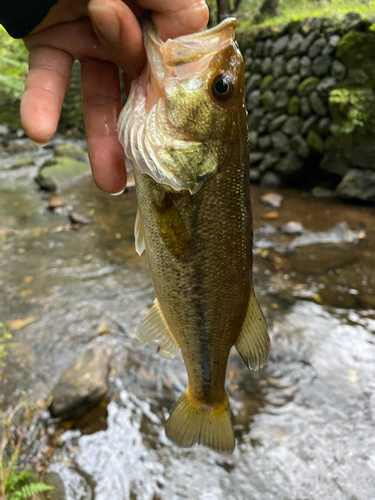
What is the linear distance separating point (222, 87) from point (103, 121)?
25.4 inches

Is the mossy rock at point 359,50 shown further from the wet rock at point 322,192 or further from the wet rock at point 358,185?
the wet rock at point 322,192

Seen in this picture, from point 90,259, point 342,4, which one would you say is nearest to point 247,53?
point 342,4

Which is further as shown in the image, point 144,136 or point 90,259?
point 90,259

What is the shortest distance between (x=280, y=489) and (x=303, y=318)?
2.01m

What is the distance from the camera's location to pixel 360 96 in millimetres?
6816

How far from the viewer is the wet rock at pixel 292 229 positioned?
6168 millimetres

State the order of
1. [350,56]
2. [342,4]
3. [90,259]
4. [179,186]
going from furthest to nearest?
[342,4]
[350,56]
[90,259]
[179,186]

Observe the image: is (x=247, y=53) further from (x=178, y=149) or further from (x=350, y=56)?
(x=178, y=149)

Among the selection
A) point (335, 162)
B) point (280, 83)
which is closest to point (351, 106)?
point (335, 162)


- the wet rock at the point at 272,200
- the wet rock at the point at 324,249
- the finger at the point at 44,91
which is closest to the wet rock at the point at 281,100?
the wet rock at the point at 272,200

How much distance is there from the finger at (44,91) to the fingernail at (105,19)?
337 mm

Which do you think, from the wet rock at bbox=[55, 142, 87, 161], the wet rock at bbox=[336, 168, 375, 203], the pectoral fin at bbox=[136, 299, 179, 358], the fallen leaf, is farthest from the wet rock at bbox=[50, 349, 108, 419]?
the wet rock at bbox=[55, 142, 87, 161]

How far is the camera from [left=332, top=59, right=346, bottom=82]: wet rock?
22.8 ft

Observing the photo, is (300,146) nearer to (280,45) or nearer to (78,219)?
(280,45)
